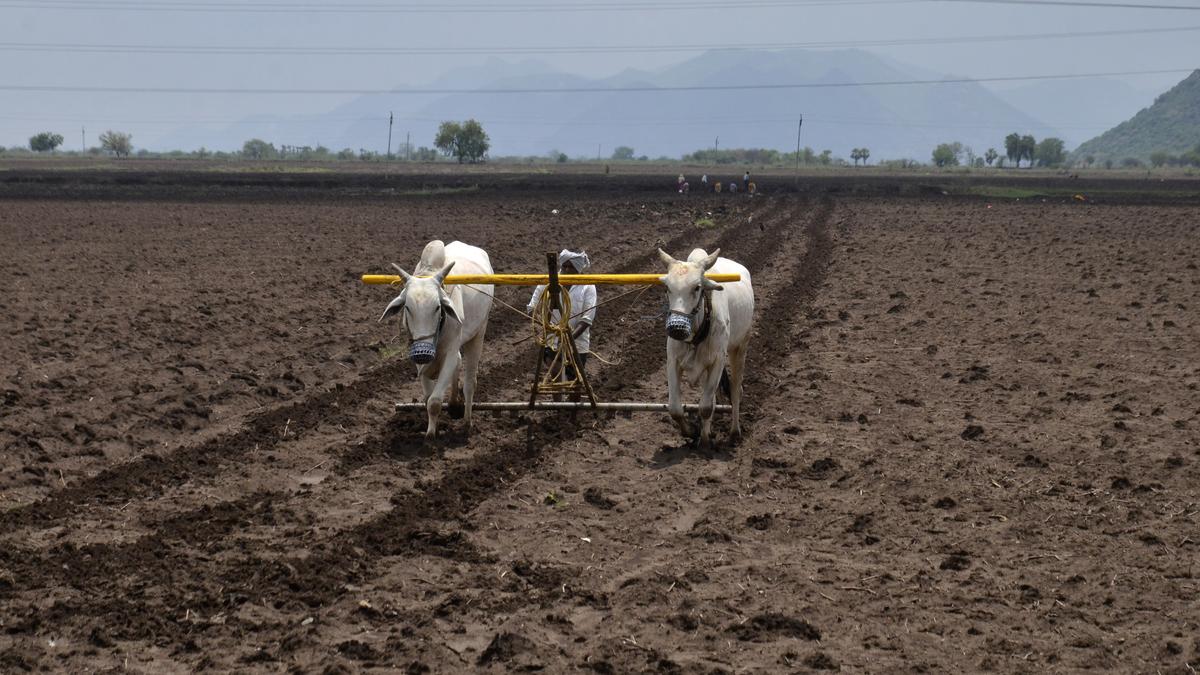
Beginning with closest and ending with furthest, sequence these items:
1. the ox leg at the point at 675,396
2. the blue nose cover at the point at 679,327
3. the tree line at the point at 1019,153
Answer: the blue nose cover at the point at 679,327 < the ox leg at the point at 675,396 < the tree line at the point at 1019,153

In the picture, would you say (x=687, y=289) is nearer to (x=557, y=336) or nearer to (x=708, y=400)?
(x=708, y=400)

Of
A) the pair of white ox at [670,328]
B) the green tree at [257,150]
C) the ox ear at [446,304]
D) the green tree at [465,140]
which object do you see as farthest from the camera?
the green tree at [257,150]

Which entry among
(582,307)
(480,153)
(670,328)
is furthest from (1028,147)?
(670,328)

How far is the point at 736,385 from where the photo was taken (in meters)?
12.2

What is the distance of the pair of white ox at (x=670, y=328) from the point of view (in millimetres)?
11086

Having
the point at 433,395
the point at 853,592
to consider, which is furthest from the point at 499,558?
the point at 433,395

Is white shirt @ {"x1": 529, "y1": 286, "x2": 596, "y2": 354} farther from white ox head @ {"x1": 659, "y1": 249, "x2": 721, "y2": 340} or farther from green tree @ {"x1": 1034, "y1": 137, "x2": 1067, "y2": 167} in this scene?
green tree @ {"x1": 1034, "y1": 137, "x2": 1067, "y2": 167}

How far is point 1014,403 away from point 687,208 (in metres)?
31.2

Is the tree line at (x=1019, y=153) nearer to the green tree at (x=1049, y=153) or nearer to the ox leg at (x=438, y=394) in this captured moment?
the green tree at (x=1049, y=153)

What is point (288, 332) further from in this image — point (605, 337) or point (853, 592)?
point (853, 592)

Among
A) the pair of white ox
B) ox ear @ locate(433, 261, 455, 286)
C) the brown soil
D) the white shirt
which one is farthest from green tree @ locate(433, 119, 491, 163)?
ox ear @ locate(433, 261, 455, 286)

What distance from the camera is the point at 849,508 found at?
970cm

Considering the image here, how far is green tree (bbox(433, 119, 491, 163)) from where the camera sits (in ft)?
444

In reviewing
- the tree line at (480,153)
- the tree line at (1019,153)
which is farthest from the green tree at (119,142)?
the tree line at (1019,153)
